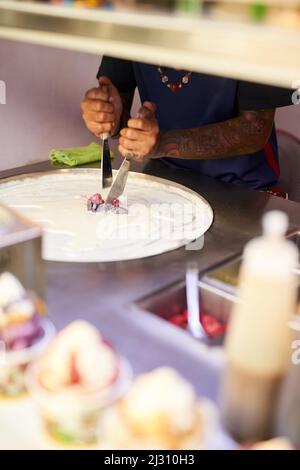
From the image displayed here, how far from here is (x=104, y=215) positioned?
1739mm

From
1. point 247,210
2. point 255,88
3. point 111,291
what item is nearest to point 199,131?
point 255,88

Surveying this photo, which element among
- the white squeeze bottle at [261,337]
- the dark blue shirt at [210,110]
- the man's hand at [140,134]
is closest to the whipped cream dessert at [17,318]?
the white squeeze bottle at [261,337]

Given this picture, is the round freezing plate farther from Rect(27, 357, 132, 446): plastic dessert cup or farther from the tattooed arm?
Rect(27, 357, 132, 446): plastic dessert cup

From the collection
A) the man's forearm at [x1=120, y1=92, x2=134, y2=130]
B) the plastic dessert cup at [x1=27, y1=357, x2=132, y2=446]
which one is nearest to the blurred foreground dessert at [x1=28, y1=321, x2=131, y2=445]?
the plastic dessert cup at [x1=27, y1=357, x2=132, y2=446]

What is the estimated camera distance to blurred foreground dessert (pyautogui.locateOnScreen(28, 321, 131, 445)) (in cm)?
84

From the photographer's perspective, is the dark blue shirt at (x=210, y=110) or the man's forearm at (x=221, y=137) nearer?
the man's forearm at (x=221, y=137)

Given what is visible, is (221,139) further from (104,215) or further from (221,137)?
(104,215)

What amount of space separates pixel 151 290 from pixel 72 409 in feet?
1.62

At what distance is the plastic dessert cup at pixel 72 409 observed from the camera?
2.72 ft

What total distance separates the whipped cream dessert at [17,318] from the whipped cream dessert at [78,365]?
91mm

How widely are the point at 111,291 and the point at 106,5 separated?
23.8 inches

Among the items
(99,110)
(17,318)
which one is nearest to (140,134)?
(99,110)

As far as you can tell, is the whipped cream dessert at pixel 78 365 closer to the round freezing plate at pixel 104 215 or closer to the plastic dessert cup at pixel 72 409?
the plastic dessert cup at pixel 72 409

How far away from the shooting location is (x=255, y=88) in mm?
2031
